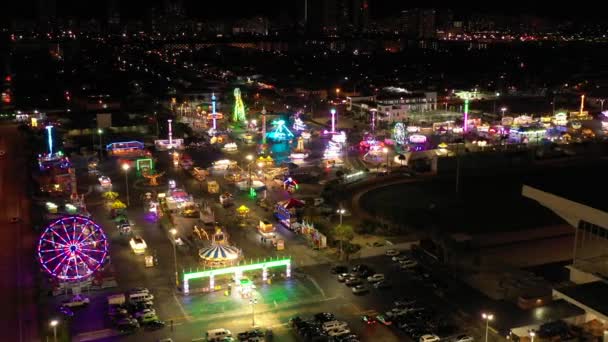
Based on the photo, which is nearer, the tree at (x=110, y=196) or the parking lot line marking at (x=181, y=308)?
the parking lot line marking at (x=181, y=308)

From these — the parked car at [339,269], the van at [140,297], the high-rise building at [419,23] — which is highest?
the high-rise building at [419,23]

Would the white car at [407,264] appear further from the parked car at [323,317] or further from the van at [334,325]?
the van at [334,325]

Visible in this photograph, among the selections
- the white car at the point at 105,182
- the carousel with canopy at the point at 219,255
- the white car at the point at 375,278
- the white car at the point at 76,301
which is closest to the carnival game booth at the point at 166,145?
the white car at the point at 105,182

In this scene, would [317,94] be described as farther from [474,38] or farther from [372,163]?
[474,38]

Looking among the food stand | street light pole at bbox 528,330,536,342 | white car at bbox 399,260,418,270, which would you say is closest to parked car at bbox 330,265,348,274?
white car at bbox 399,260,418,270

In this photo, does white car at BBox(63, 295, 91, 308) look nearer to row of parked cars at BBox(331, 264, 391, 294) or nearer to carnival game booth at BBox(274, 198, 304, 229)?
row of parked cars at BBox(331, 264, 391, 294)

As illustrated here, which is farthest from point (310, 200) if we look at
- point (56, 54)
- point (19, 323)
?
point (56, 54)
